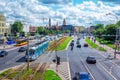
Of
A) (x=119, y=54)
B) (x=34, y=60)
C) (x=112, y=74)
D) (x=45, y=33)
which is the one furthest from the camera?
(x=45, y=33)

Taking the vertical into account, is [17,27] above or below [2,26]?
below

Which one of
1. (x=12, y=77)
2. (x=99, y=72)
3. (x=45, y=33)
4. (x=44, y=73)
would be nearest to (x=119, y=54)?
(x=99, y=72)

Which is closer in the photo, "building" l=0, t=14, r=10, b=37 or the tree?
"building" l=0, t=14, r=10, b=37

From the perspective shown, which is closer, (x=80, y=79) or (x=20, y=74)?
(x=80, y=79)

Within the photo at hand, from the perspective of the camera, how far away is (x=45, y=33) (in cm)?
19875

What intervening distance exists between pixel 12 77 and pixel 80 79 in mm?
9154

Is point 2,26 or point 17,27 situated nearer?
point 2,26

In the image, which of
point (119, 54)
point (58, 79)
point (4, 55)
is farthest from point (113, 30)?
point (58, 79)

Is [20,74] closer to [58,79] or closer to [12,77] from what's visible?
[12,77]

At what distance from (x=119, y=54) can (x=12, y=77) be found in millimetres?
45272

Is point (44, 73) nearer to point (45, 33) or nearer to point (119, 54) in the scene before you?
point (119, 54)

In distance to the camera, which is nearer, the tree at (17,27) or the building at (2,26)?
the building at (2,26)

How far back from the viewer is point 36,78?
37.8 m

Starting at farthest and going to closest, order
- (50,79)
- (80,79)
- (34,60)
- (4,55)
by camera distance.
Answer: (4,55)
(34,60)
(50,79)
(80,79)
